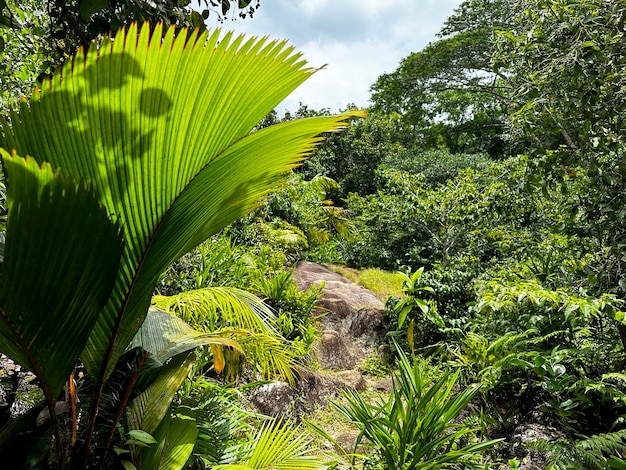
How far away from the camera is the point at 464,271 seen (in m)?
6.18

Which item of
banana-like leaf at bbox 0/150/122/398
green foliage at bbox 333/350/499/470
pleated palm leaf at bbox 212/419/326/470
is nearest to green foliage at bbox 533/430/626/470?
green foliage at bbox 333/350/499/470

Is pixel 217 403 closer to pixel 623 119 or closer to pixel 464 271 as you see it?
pixel 623 119

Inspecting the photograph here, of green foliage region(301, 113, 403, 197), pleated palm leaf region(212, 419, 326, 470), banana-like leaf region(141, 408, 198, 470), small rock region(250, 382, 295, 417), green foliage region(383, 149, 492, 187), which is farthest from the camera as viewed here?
green foliage region(301, 113, 403, 197)

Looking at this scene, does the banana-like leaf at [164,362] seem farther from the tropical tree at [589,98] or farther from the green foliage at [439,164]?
the green foliage at [439,164]

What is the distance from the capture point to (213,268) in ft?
14.9

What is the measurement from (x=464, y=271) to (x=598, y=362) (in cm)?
338

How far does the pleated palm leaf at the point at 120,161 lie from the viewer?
33.7 inches

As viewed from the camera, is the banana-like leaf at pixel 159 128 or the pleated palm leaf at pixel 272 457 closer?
the banana-like leaf at pixel 159 128

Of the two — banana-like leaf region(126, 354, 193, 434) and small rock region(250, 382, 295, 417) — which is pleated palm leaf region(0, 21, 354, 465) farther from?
small rock region(250, 382, 295, 417)

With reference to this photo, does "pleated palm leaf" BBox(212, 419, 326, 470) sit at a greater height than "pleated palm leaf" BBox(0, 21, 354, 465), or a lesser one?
lesser

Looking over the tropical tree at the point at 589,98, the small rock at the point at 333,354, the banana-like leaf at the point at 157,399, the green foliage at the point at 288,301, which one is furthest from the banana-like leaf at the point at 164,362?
the small rock at the point at 333,354

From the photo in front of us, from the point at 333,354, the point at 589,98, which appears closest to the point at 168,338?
the point at 589,98

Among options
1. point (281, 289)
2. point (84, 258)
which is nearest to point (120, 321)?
point (84, 258)

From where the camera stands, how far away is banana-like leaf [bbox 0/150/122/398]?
808 mm
